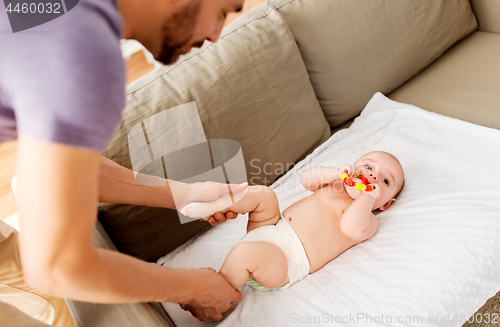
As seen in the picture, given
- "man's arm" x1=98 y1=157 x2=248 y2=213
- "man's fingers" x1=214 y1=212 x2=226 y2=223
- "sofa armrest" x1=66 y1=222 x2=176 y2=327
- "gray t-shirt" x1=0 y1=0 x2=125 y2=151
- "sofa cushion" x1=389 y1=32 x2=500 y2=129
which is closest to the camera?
"gray t-shirt" x1=0 y1=0 x2=125 y2=151

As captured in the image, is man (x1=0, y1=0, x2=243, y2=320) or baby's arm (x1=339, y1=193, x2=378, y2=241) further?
baby's arm (x1=339, y1=193, x2=378, y2=241)

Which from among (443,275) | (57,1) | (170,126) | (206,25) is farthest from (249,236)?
(57,1)

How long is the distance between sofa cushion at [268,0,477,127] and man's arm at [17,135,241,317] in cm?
123

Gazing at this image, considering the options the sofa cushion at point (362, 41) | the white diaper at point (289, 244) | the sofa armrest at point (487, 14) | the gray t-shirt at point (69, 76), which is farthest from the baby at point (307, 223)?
the sofa armrest at point (487, 14)

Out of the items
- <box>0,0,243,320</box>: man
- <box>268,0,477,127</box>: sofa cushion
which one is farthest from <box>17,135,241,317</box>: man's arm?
<box>268,0,477,127</box>: sofa cushion

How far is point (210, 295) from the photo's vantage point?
33.3 inches

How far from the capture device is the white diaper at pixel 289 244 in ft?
3.50

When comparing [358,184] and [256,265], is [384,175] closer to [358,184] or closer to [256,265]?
[358,184]

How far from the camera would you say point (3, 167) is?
219 cm

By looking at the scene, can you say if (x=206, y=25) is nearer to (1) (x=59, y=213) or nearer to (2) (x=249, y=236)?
(1) (x=59, y=213)

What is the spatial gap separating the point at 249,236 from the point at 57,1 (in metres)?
0.81

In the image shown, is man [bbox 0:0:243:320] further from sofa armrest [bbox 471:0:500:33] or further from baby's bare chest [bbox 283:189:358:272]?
sofa armrest [bbox 471:0:500:33]

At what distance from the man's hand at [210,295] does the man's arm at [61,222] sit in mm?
294

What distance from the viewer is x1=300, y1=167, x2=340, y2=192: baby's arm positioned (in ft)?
4.14
